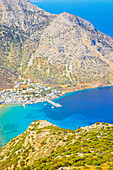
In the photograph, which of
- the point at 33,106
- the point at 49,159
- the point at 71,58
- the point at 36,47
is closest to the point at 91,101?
the point at 33,106

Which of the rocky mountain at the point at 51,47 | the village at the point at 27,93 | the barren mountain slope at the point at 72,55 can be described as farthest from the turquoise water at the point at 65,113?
the rocky mountain at the point at 51,47

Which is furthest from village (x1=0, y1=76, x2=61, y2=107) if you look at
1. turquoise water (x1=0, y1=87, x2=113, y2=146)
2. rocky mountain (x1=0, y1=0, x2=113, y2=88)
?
rocky mountain (x1=0, y1=0, x2=113, y2=88)

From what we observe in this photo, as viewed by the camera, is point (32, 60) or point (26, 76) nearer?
point (26, 76)

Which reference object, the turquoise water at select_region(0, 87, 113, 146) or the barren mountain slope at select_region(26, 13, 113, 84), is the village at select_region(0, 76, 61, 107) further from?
the barren mountain slope at select_region(26, 13, 113, 84)

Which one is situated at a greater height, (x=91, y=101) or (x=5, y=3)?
(x=5, y=3)

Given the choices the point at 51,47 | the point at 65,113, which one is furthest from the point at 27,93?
the point at 51,47

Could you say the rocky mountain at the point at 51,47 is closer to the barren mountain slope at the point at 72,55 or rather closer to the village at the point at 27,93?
the barren mountain slope at the point at 72,55

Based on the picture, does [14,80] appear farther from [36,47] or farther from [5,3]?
[5,3]
